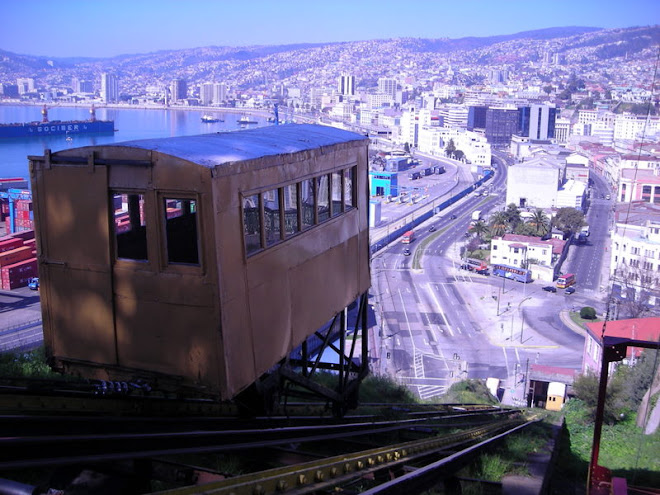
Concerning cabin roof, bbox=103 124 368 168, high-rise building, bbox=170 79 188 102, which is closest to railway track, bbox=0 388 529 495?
cabin roof, bbox=103 124 368 168

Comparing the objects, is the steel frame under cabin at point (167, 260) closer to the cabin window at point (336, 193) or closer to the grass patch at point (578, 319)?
the cabin window at point (336, 193)

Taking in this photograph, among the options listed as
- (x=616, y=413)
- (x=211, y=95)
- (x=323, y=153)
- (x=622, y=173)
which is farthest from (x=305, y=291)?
(x=211, y=95)

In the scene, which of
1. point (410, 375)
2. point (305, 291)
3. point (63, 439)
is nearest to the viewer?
point (63, 439)

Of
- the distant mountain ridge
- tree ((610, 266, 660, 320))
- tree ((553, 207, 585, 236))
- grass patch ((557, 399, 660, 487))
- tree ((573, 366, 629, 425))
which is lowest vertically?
tree ((610, 266, 660, 320))

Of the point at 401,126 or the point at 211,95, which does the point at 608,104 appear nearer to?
the point at 401,126

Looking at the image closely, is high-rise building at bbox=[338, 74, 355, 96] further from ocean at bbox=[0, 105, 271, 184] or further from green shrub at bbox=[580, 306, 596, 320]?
green shrub at bbox=[580, 306, 596, 320]

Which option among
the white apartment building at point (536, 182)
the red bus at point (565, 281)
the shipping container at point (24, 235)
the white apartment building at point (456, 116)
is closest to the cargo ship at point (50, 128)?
the shipping container at point (24, 235)
